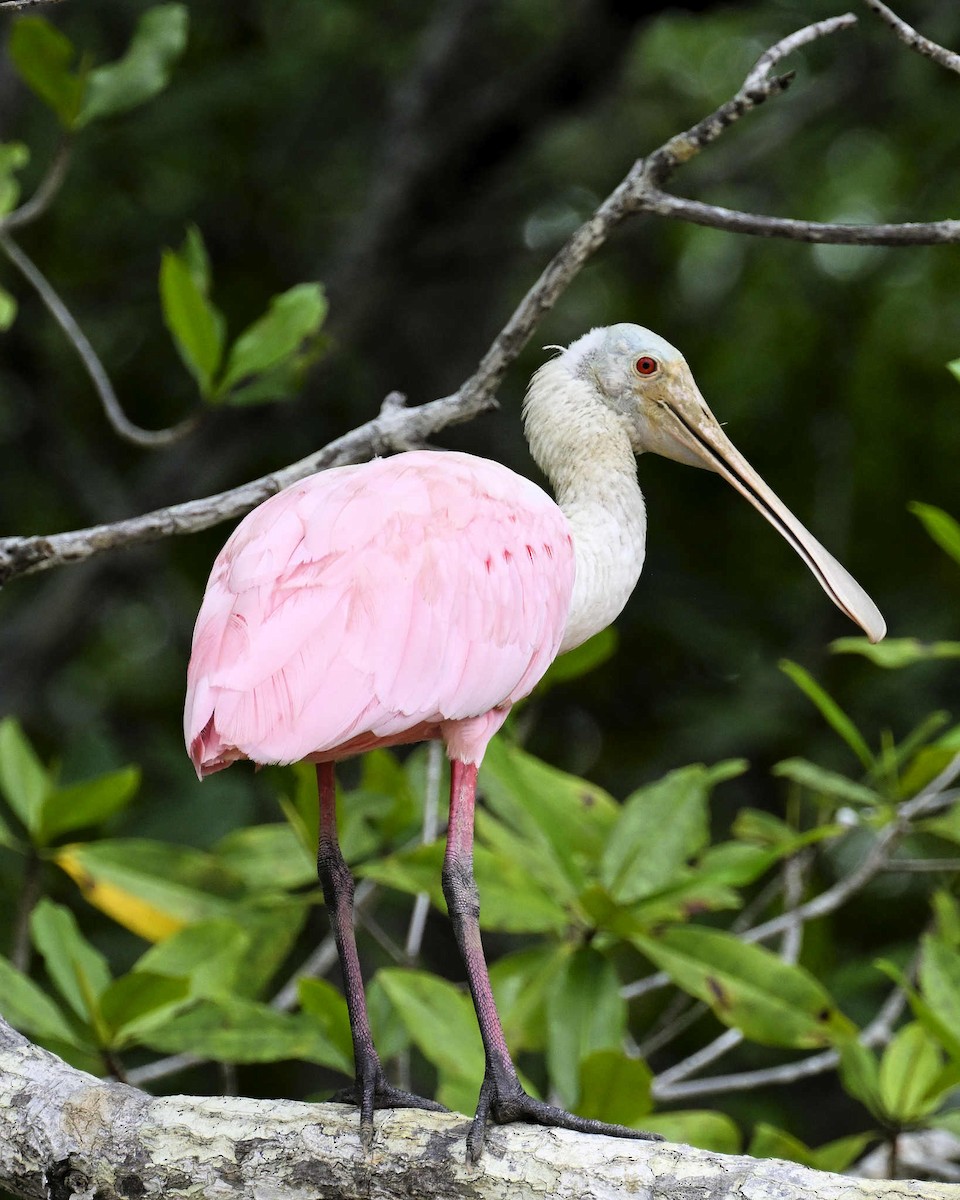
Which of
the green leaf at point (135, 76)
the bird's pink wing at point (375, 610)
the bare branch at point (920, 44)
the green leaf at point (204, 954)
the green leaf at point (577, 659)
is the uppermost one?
the green leaf at point (135, 76)

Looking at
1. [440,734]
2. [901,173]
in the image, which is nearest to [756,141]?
[901,173]

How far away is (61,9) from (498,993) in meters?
3.83

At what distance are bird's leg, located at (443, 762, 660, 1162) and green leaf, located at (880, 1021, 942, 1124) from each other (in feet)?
2.62

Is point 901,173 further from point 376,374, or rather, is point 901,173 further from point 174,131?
point 174,131

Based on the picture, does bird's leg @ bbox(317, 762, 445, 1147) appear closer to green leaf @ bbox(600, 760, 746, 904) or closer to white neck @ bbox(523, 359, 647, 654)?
white neck @ bbox(523, 359, 647, 654)

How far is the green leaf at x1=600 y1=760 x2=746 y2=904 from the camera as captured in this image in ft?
10.6

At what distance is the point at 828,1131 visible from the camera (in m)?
5.89

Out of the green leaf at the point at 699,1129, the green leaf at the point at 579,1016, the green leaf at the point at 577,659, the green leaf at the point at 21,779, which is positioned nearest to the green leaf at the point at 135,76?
the green leaf at the point at 21,779

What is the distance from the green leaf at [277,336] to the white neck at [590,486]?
52 centimetres

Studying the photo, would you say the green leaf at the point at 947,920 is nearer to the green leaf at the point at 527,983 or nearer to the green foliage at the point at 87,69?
the green leaf at the point at 527,983

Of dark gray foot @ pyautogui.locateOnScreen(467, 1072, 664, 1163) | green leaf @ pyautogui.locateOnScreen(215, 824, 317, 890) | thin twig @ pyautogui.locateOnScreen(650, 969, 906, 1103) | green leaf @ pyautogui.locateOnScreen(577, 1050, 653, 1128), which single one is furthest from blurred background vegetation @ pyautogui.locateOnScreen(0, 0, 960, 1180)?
dark gray foot @ pyautogui.locateOnScreen(467, 1072, 664, 1163)

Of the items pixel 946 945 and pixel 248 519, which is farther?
pixel 946 945

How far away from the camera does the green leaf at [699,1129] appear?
3189 millimetres

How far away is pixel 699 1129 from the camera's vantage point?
10.6 ft
